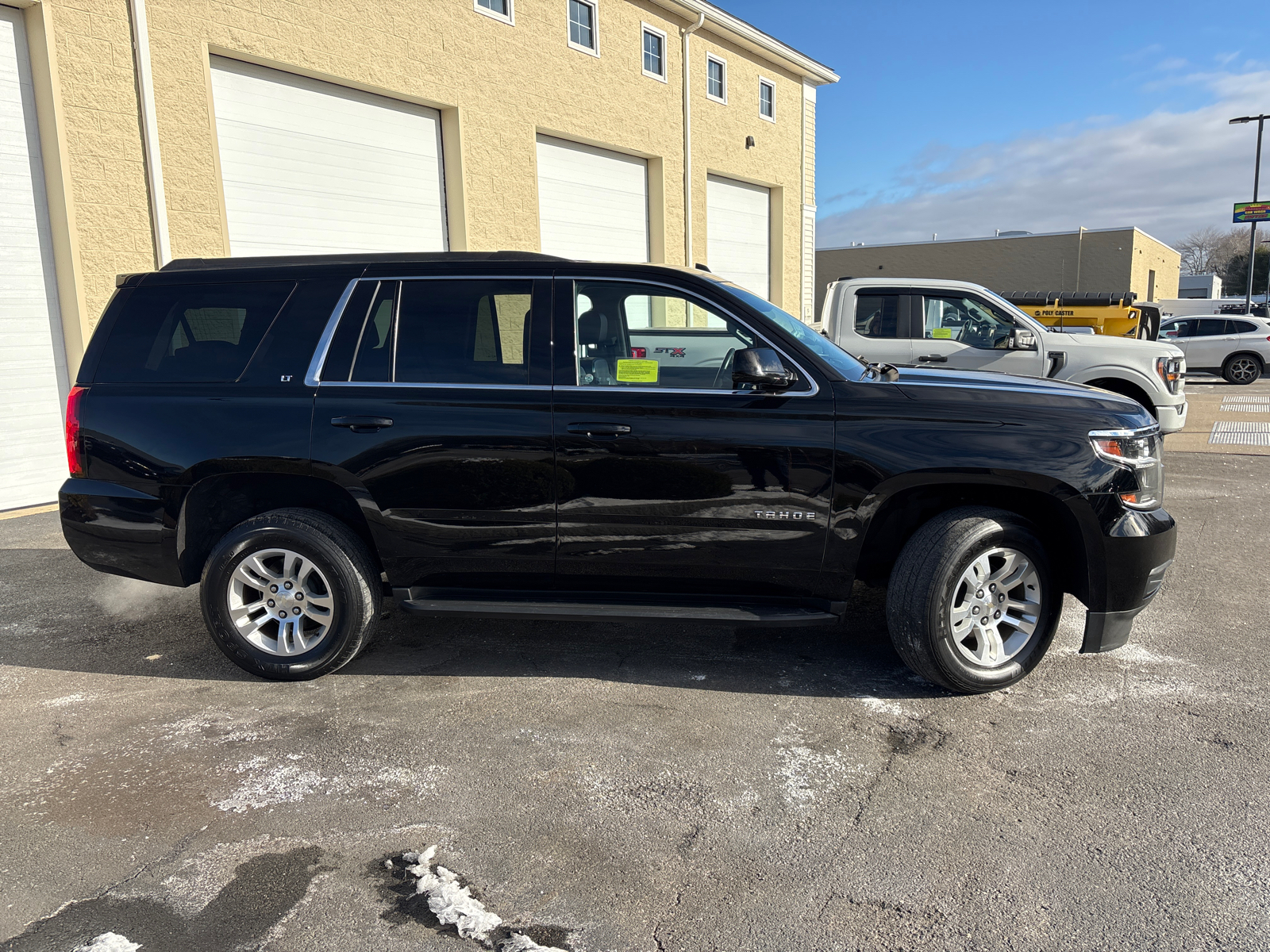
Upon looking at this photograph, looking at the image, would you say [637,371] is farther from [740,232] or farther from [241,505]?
[740,232]

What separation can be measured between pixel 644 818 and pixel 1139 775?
71.8 inches

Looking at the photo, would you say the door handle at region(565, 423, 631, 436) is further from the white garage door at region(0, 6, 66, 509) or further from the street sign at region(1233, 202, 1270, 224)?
the street sign at region(1233, 202, 1270, 224)

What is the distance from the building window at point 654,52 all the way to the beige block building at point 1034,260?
89.0ft

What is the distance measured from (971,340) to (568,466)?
659 cm

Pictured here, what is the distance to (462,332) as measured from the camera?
4129mm

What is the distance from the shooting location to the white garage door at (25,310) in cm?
808

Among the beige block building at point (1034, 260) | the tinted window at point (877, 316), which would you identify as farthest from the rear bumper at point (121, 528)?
the beige block building at point (1034, 260)

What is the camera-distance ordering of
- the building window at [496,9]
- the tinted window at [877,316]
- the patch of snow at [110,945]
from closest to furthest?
the patch of snow at [110,945] → the tinted window at [877,316] → the building window at [496,9]

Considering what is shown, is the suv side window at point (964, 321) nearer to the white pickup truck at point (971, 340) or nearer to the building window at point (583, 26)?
the white pickup truck at point (971, 340)

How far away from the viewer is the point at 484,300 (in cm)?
416

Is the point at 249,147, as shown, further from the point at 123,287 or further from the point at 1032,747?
the point at 1032,747

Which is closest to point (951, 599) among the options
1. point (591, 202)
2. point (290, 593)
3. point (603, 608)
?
point (603, 608)

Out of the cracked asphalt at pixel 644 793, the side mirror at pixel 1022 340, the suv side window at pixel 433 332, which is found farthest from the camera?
the side mirror at pixel 1022 340

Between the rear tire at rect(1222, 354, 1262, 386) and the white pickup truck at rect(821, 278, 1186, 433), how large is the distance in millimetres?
15155
